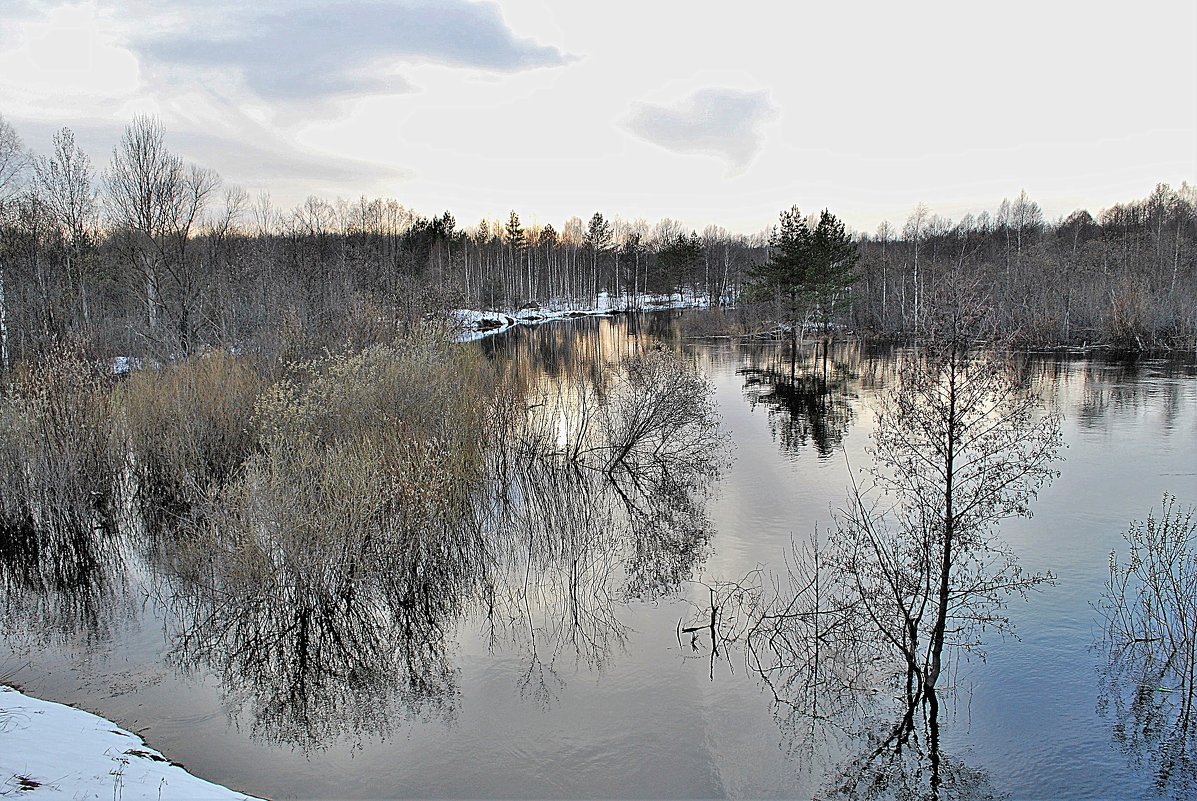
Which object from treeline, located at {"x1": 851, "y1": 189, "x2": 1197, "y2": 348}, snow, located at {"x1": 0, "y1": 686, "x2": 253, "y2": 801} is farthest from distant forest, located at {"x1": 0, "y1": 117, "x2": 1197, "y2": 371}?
snow, located at {"x1": 0, "y1": 686, "x2": 253, "y2": 801}

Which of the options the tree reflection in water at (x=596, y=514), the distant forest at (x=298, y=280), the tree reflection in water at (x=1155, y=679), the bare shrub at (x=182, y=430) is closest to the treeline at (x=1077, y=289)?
the distant forest at (x=298, y=280)

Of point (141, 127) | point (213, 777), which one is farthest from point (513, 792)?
point (141, 127)

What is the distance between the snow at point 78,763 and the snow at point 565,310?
42.8 m

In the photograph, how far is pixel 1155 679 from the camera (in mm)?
7652

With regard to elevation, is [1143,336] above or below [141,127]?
below

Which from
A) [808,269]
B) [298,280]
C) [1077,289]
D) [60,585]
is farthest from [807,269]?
[60,585]

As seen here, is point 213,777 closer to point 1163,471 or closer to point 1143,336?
point 1163,471

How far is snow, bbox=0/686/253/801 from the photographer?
4727mm

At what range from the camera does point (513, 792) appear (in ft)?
20.8

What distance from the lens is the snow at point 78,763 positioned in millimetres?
4727

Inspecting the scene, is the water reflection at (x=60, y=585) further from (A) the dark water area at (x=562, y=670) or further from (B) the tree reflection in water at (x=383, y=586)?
(B) the tree reflection in water at (x=383, y=586)

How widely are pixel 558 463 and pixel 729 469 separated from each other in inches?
159

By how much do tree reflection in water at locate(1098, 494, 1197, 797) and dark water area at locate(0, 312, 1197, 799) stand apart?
69mm

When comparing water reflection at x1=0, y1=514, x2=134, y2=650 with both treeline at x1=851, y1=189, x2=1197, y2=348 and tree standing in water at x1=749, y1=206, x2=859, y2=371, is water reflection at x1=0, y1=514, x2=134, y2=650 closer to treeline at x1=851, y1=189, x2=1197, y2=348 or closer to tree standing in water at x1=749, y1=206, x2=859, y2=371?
treeline at x1=851, y1=189, x2=1197, y2=348
